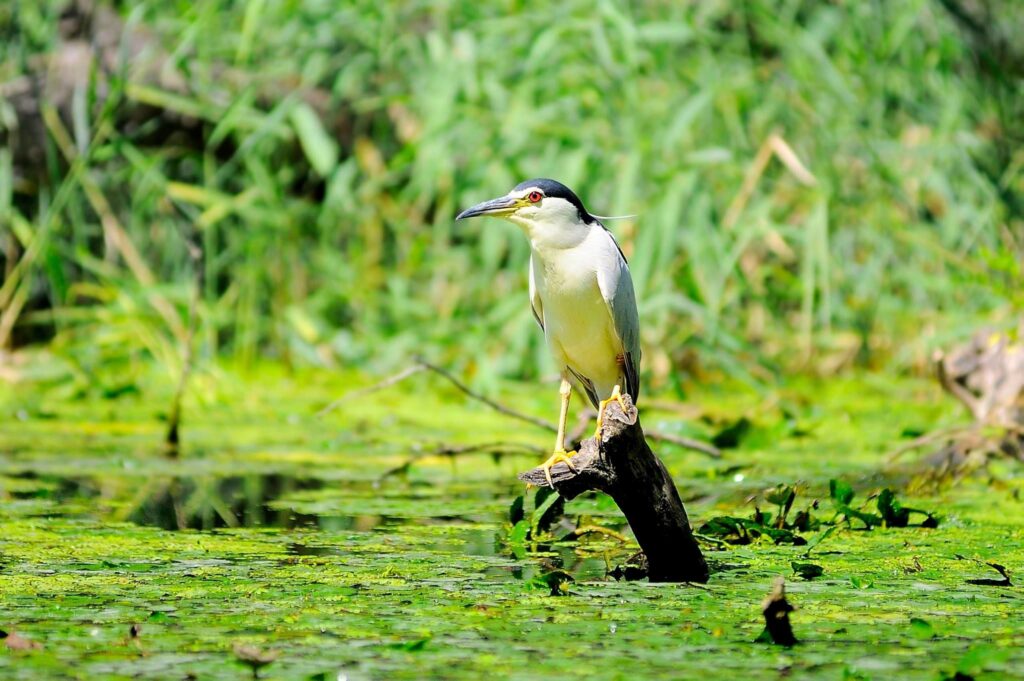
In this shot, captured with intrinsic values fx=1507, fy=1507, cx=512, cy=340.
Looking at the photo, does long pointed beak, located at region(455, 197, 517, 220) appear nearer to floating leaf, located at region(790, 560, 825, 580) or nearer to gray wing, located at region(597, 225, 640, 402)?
gray wing, located at region(597, 225, 640, 402)

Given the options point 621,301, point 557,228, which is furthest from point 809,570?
point 557,228

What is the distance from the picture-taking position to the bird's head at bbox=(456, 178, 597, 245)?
3883 mm

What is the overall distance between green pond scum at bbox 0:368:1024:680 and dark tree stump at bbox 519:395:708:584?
0.09m

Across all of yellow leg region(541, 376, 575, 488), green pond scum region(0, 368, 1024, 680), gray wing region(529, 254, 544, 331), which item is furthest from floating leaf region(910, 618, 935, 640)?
gray wing region(529, 254, 544, 331)

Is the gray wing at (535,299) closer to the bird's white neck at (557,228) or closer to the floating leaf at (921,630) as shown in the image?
the bird's white neck at (557,228)

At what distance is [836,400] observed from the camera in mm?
6398

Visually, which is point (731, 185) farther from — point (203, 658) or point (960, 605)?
point (203, 658)

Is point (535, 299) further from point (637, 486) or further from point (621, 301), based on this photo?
point (637, 486)

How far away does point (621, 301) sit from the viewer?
3.88m

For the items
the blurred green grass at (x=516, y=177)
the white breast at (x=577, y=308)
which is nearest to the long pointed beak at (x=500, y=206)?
the white breast at (x=577, y=308)

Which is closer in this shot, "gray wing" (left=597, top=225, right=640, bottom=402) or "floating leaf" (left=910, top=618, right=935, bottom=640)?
"floating leaf" (left=910, top=618, right=935, bottom=640)

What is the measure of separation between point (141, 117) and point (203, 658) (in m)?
5.30

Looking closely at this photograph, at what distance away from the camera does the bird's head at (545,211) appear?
3.88 meters

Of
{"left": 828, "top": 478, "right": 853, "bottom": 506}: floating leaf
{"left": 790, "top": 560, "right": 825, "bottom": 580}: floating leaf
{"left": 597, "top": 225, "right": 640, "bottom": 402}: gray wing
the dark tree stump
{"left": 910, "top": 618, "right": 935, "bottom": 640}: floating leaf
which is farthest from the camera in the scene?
{"left": 597, "top": 225, "right": 640, "bottom": 402}: gray wing
